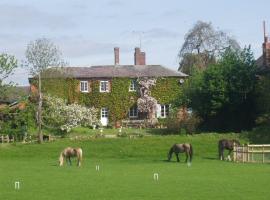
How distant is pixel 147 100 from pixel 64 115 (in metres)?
13.2

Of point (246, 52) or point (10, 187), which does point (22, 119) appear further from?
point (10, 187)

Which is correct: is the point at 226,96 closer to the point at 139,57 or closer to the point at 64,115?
the point at 64,115

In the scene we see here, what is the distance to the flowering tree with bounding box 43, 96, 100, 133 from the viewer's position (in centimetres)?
6975

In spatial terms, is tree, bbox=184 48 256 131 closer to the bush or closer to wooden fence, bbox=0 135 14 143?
the bush

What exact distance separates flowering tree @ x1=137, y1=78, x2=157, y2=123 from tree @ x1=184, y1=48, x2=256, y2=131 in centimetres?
987

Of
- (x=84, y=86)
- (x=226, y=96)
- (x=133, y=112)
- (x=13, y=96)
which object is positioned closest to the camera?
(x=226, y=96)

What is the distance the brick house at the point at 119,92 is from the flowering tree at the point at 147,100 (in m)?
0.62

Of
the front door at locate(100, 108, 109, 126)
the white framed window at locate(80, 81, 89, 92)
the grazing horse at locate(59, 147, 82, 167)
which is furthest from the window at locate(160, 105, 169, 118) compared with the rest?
the grazing horse at locate(59, 147, 82, 167)

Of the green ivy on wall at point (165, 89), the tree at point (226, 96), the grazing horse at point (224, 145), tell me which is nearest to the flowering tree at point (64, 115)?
the green ivy on wall at point (165, 89)

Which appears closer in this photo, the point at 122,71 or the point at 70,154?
the point at 70,154

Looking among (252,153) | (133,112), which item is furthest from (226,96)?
(252,153)

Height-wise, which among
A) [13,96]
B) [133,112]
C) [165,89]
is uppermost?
[165,89]

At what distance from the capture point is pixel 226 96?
68.5 meters

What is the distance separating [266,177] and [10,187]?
456 inches
